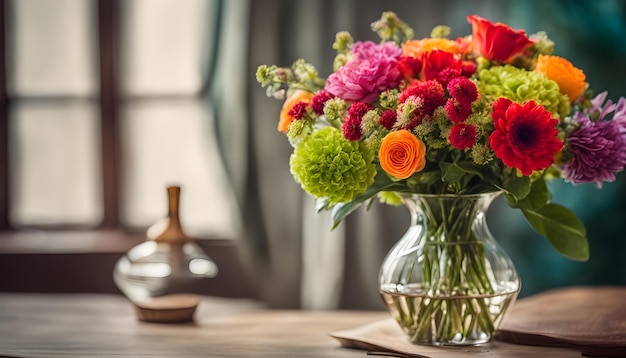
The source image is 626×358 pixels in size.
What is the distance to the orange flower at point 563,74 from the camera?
129 cm

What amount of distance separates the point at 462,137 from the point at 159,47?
1477 mm

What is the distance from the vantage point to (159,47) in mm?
2479

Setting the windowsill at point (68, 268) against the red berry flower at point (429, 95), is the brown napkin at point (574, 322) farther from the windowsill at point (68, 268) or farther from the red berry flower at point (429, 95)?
the windowsill at point (68, 268)

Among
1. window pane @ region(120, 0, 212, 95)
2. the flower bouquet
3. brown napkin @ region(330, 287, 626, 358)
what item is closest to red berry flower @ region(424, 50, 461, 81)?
the flower bouquet

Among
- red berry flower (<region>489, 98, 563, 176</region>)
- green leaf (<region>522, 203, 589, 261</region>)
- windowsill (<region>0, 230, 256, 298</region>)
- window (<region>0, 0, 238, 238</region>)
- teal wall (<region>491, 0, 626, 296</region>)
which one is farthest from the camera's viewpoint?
window (<region>0, 0, 238, 238</region>)

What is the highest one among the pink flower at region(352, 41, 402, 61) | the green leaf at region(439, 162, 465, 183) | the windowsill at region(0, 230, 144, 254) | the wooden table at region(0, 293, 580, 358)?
the pink flower at region(352, 41, 402, 61)

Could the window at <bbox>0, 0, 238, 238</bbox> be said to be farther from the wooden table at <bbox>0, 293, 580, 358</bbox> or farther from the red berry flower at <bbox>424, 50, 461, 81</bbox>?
the red berry flower at <bbox>424, 50, 461, 81</bbox>

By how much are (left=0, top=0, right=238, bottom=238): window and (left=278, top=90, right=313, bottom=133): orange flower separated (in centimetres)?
104

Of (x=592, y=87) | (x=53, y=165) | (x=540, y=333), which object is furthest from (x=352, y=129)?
(x=53, y=165)

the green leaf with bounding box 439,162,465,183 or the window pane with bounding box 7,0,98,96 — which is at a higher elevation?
the window pane with bounding box 7,0,98,96

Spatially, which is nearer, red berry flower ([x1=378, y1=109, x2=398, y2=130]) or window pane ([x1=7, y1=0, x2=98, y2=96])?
red berry flower ([x1=378, y1=109, x2=398, y2=130])

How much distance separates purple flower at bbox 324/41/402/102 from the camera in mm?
1265

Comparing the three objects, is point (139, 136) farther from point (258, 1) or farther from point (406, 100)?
point (406, 100)

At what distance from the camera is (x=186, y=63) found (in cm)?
247
